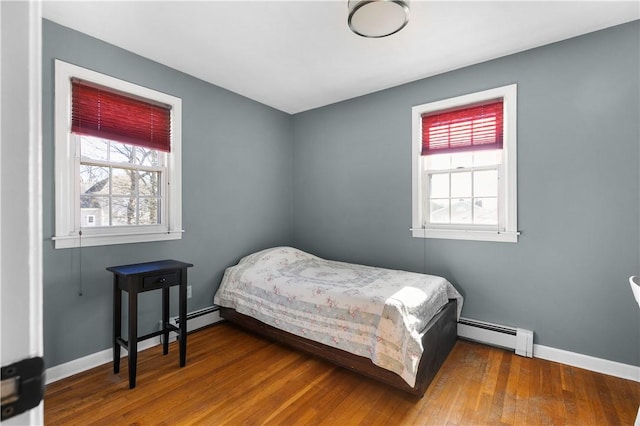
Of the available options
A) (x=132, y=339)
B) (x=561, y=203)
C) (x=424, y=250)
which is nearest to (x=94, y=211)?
(x=132, y=339)

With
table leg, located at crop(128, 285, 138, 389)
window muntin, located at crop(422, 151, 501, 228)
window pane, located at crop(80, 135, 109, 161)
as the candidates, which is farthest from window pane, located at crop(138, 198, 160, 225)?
window muntin, located at crop(422, 151, 501, 228)

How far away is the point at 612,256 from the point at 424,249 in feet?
4.69

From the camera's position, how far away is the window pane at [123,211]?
2.62m

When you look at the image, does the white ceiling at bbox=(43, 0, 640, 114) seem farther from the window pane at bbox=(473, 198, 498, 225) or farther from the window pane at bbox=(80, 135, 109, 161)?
the window pane at bbox=(473, 198, 498, 225)

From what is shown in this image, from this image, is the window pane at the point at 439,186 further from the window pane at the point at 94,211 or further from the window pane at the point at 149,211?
the window pane at the point at 94,211

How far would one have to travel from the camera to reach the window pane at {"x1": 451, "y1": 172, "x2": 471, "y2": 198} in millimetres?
3023

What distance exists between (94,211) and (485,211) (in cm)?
348

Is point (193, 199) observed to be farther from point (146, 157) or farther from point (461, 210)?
point (461, 210)

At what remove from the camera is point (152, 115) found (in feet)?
9.25

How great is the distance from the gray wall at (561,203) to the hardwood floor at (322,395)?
1.32 feet

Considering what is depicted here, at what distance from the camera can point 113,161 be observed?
2615 mm

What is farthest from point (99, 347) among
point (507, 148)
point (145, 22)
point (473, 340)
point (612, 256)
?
point (612, 256)

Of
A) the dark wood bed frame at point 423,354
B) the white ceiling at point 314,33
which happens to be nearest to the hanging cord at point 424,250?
the dark wood bed frame at point 423,354

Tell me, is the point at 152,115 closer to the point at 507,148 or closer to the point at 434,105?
the point at 434,105
